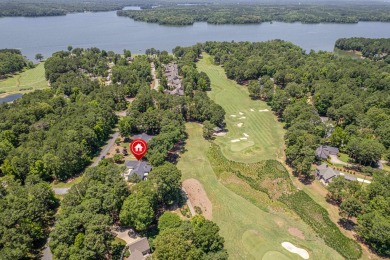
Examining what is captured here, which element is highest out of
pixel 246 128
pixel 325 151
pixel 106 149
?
pixel 325 151

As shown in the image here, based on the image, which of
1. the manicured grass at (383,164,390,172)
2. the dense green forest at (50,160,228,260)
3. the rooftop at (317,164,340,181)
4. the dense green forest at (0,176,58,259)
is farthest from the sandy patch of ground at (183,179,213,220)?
the manicured grass at (383,164,390,172)

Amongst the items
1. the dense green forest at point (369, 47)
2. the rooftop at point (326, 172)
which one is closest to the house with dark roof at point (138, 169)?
the rooftop at point (326, 172)

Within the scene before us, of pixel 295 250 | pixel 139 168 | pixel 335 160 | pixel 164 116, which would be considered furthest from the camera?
pixel 164 116

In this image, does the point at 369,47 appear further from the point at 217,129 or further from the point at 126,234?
the point at 126,234

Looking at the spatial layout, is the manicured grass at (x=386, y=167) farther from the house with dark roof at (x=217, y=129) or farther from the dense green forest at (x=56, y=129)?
the dense green forest at (x=56, y=129)

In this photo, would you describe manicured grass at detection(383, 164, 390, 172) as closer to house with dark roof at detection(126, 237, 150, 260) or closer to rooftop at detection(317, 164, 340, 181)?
rooftop at detection(317, 164, 340, 181)

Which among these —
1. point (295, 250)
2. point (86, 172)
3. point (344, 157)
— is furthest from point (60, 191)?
point (344, 157)
